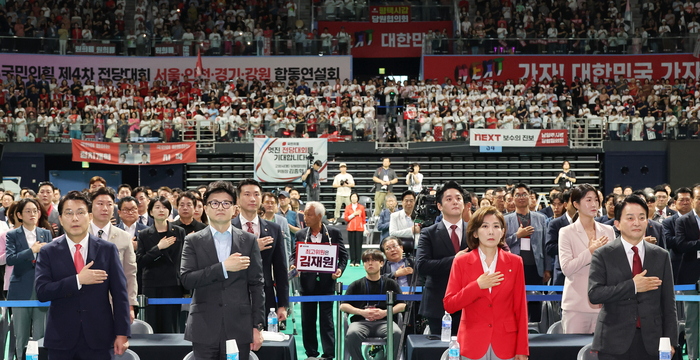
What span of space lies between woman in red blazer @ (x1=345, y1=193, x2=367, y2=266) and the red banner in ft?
50.7

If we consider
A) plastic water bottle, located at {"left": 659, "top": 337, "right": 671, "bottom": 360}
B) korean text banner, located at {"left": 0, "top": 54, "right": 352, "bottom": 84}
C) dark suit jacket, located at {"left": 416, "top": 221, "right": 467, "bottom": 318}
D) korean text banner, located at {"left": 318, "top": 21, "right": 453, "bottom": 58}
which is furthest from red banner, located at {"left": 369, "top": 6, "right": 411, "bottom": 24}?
plastic water bottle, located at {"left": 659, "top": 337, "right": 671, "bottom": 360}

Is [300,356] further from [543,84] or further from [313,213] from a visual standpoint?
[543,84]

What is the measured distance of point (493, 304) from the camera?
175 inches

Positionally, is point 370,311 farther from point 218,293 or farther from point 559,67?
point 559,67

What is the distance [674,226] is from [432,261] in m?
3.45

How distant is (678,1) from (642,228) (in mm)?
26924

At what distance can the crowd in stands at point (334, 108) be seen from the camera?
21.0m

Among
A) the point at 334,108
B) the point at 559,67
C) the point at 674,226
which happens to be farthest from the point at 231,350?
the point at 559,67

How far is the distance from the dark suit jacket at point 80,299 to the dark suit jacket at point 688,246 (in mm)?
5713

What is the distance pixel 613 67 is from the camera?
25.8 meters

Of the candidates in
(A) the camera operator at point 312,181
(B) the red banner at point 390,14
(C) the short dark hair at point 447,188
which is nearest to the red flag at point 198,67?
(B) the red banner at point 390,14

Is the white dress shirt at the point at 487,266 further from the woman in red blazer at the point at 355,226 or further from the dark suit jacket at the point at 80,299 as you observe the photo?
the woman in red blazer at the point at 355,226

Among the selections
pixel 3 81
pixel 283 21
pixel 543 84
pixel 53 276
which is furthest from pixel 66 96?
pixel 53 276

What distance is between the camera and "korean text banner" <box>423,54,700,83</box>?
25.6 meters
